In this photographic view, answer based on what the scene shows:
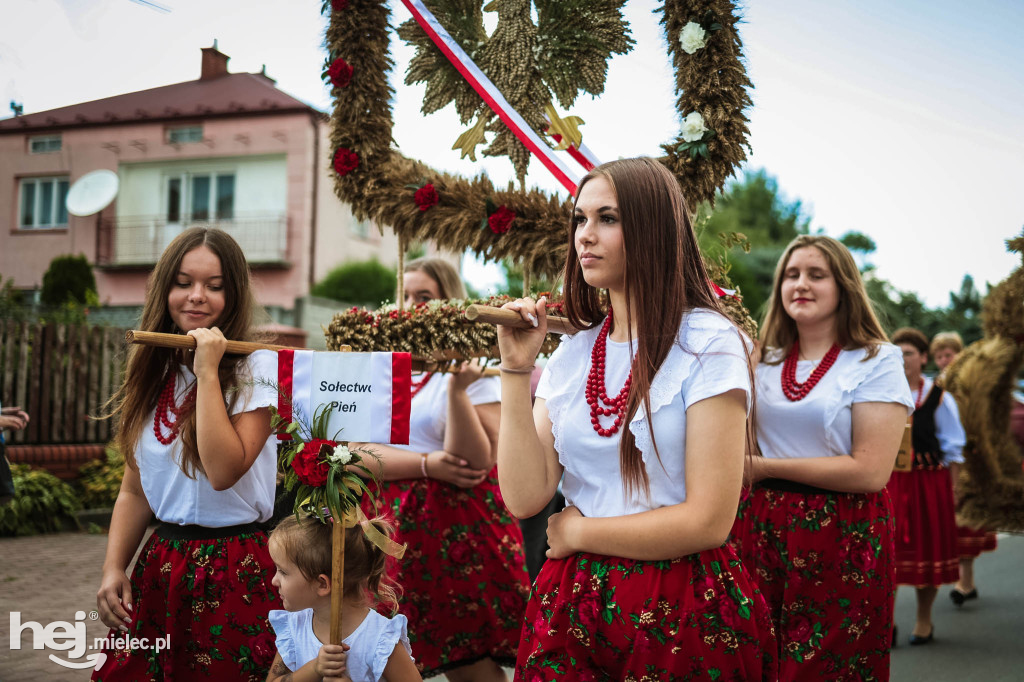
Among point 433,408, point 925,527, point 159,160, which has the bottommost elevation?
point 925,527

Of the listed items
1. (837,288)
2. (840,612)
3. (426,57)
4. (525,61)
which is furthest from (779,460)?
(426,57)

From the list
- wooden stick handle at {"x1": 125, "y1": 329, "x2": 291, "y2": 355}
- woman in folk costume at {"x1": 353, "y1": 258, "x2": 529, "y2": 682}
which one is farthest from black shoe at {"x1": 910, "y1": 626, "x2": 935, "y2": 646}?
wooden stick handle at {"x1": 125, "y1": 329, "x2": 291, "y2": 355}

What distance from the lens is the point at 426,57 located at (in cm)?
348

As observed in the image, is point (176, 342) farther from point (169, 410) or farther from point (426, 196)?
point (426, 196)

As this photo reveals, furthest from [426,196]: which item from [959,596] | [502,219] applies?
[959,596]

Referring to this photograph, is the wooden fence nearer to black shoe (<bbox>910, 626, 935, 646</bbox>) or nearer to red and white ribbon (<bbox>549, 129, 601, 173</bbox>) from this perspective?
red and white ribbon (<bbox>549, 129, 601, 173</bbox>)

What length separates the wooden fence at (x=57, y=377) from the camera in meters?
9.85

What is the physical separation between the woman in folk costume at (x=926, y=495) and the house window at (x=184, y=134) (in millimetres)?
16632

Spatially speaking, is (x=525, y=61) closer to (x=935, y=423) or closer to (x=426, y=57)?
(x=426, y=57)

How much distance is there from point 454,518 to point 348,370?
1.29 metres

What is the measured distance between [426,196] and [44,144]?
434 inches

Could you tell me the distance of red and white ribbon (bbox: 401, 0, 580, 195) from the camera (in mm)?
3203

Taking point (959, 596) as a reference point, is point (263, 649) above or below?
above

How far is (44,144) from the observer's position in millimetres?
12133
